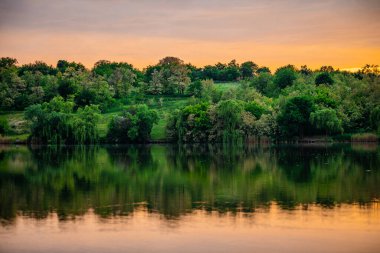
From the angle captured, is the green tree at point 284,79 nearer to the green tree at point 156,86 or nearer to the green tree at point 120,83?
the green tree at point 156,86

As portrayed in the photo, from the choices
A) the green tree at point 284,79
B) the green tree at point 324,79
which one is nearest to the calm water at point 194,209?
the green tree at point 324,79

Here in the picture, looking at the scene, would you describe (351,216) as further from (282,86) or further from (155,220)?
(282,86)

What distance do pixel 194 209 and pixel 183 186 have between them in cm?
1140

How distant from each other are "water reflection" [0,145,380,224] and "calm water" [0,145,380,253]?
3.0 inches

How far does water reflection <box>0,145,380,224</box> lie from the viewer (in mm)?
35031

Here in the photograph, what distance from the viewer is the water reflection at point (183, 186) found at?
3503 cm

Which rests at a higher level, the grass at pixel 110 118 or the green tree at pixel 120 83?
the green tree at pixel 120 83

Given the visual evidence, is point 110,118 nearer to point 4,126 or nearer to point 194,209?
point 4,126

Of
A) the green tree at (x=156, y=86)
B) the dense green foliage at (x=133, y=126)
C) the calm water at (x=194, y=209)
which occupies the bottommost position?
the calm water at (x=194, y=209)

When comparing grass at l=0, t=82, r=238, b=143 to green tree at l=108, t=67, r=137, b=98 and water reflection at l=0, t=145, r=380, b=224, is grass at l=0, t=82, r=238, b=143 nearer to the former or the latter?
green tree at l=108, t=67, r=137, b=98

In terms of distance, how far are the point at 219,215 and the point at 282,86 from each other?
438ft

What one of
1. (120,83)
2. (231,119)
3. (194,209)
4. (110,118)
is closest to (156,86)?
(120,83)

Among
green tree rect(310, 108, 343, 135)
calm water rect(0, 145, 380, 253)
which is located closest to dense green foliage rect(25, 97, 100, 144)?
green tree rect(310, 108, 343, 135)

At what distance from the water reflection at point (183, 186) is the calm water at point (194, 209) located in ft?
0.25
